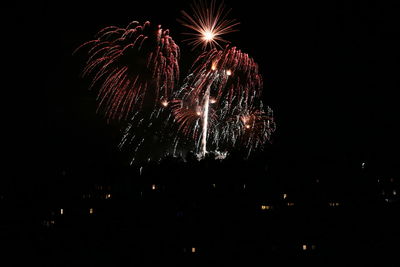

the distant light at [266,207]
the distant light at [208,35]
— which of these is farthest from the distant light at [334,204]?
the distant light at [208,35]

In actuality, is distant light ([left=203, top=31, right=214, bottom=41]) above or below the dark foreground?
above

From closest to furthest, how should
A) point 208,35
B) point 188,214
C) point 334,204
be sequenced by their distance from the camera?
1. point 188,214
2. point 334,204
3. point 208,35

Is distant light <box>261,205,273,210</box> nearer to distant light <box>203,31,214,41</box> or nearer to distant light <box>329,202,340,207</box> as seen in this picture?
distant light <box>329,202,340,207</box>

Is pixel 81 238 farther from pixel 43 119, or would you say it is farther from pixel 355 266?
pixel 43 119

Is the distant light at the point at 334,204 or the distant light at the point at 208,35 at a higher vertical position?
the distant light at the point at 208,35

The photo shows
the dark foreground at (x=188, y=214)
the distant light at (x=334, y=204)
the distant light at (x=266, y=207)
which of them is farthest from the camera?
the distant light at (x=334, y=204)

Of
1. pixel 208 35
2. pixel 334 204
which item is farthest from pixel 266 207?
pixel 208 35

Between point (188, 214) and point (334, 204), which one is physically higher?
point (334, 204)

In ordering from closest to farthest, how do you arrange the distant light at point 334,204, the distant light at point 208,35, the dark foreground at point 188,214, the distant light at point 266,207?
the dark foreground at point 188,214 → the distant light at point 266,207 → the distant light at point 334,204 → the distant light at point 208,35

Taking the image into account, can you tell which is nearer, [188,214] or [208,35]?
[188,214]

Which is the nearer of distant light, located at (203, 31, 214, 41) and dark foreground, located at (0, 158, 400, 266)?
dark foreground, located at (0, 158, 400, 266)

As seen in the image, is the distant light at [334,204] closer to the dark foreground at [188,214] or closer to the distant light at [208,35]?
the dark foreground at [188,214]

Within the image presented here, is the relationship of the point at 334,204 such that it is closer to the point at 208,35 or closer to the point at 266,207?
the point at 266,207

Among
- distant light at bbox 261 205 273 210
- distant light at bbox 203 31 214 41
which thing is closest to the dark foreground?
distant light at bbox 261 205 273 210
